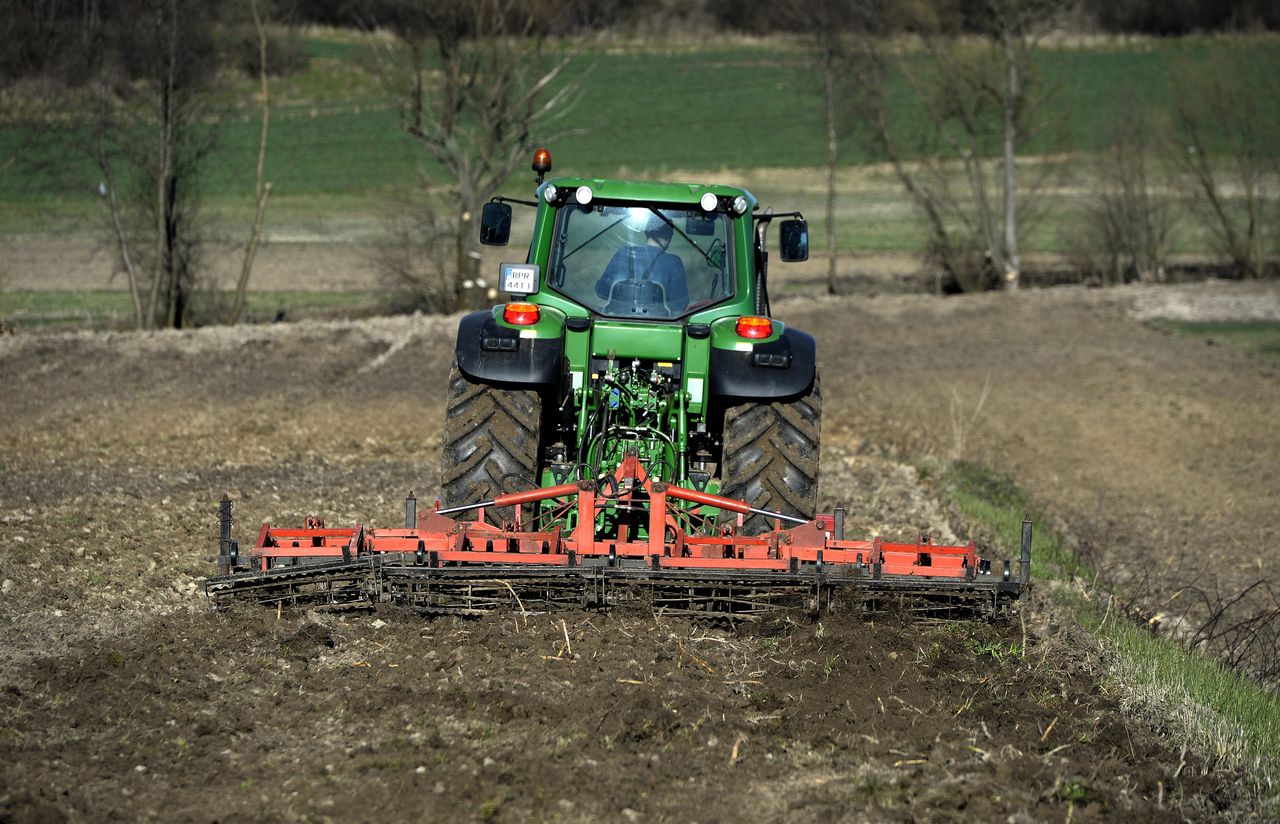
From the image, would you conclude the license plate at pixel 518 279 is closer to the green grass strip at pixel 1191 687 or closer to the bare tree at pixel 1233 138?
the green grass strip at pixel 1191 687

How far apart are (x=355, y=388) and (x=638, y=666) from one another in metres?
10.8

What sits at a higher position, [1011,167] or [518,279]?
[1011,167]

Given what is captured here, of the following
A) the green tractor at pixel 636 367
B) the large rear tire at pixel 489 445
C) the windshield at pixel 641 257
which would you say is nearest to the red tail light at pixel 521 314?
the green tractor at pixel 636 367

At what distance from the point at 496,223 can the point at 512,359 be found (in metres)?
1.13

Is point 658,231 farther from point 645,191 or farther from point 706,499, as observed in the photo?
point 706,499

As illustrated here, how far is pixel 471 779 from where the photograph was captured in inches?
200

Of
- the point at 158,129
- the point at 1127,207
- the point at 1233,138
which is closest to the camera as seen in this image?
the point at 158,129

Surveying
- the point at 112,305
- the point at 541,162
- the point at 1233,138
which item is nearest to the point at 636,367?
the point at 541,162

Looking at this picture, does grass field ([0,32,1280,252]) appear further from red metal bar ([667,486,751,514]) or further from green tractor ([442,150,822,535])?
red metal bar ([667,486,751,514])

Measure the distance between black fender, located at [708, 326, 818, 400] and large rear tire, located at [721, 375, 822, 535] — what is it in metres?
0.14

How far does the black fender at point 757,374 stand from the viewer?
24.9 feet

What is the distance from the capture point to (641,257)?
811cm

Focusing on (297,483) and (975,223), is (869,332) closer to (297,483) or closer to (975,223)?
(975,223)

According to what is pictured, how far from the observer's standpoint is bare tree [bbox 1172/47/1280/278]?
2847 centimetres
